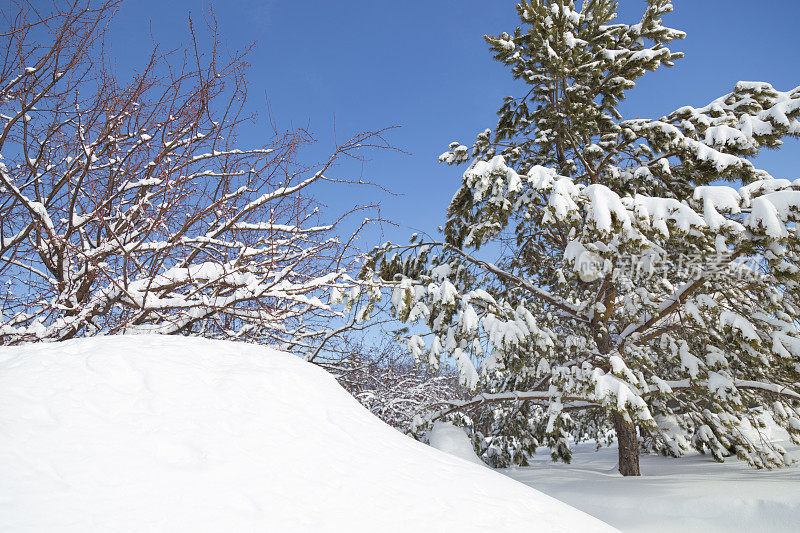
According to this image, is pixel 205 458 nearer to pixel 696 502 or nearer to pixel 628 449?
pixel 696 502

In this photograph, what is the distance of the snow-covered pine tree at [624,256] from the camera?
15.1 feet

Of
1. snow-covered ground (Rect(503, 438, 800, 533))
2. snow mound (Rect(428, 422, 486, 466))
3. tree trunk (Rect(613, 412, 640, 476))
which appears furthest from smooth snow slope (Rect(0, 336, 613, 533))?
tree trunk (Rect(613, 412, 640, 476))

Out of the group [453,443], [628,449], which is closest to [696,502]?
[453,443]

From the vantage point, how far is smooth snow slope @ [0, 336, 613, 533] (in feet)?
3.98

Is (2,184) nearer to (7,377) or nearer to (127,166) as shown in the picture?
(127,166)

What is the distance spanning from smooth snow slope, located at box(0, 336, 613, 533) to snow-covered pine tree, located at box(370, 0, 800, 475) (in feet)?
9.61

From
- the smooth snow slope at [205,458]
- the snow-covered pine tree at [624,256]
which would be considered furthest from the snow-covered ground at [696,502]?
the smooth snow slope at [205,458]

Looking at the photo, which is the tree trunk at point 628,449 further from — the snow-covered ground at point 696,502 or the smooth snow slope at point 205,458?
the smooth snow slope at point 205,458

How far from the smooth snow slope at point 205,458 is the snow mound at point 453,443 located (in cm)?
323

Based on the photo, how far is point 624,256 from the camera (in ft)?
18.7

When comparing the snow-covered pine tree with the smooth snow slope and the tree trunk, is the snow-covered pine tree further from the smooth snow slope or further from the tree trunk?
the smooth snow slope

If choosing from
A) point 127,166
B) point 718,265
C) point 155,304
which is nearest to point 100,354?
point 155,304

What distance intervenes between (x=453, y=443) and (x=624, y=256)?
132 inches

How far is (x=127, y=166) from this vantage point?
11.3ft
